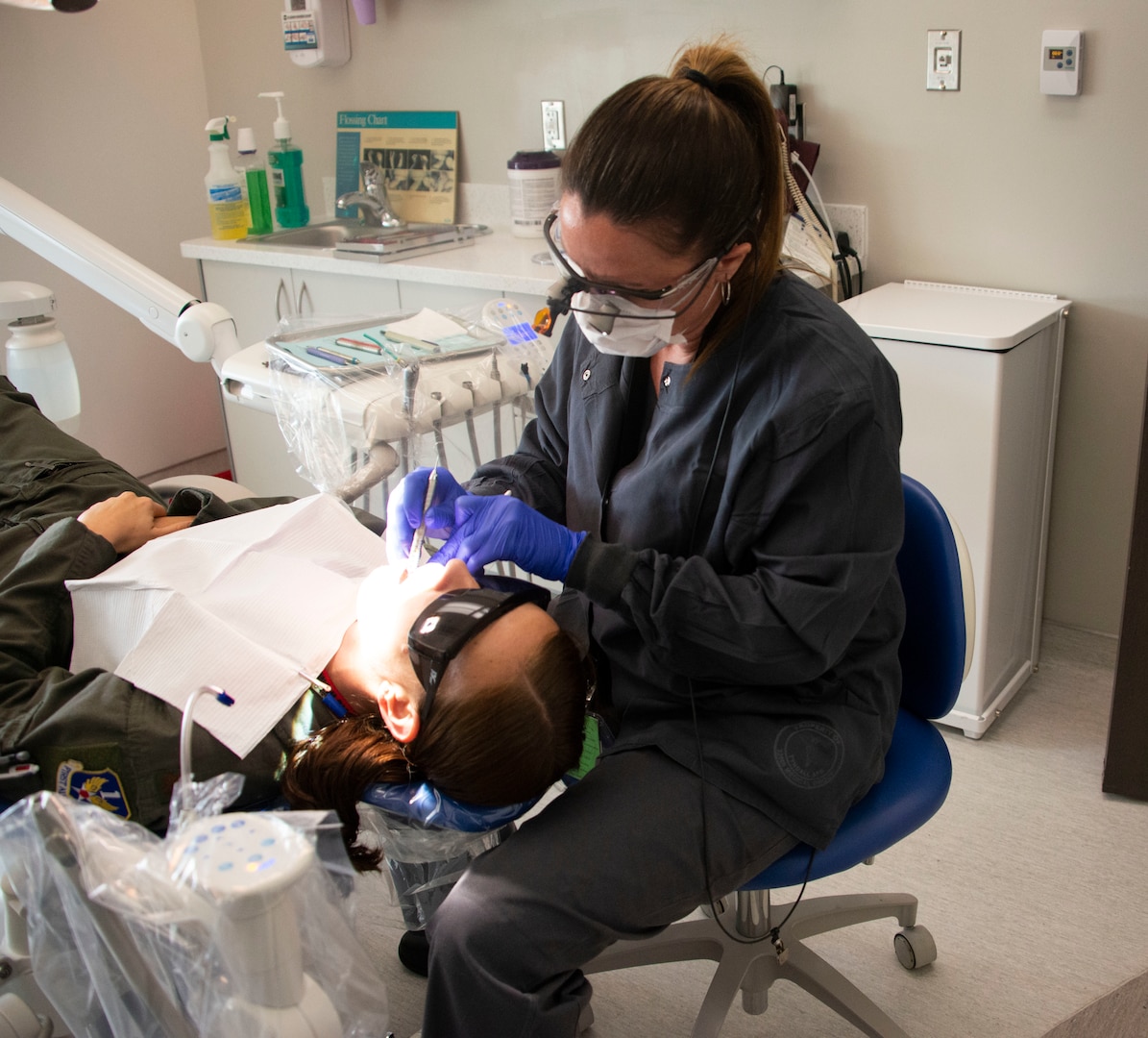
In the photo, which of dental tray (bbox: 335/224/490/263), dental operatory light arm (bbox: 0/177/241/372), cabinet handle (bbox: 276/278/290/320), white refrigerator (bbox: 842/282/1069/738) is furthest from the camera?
cabinet handle (bbox: 276/278/290/320)

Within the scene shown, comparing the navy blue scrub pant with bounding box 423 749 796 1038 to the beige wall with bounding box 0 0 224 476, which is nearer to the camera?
the navy blue scrub pant with bounding box 423 749 796 1038

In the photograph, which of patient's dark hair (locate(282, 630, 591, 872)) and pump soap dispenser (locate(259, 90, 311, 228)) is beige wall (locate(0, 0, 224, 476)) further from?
patient's dark hair (locate(282, 630, 591, 872))

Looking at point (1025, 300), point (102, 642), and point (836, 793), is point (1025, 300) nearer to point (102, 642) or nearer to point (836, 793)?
point (836, 793)

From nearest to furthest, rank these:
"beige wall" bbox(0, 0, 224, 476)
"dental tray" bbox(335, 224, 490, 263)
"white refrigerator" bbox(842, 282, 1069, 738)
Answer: "white refrigerator" bbox(842, 282, 1069, 738), "dental tray" bbox(335, 224, 490, 263), "beige wall" bbox(0, 0, 224, 476)

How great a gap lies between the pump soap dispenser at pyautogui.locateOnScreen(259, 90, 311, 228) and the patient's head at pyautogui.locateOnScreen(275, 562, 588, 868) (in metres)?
2.28

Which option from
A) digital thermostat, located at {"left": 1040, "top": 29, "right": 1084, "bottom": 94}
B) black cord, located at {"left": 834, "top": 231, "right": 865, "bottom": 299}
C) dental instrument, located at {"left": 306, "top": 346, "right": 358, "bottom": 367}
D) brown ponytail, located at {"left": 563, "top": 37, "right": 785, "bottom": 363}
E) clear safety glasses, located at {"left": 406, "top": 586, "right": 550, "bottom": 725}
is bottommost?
clear safety glasses, located at {"left": 406, "top": 586, "right": 550, "bottom": 725}

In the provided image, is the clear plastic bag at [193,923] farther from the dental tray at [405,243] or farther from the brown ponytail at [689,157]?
the dental tray at [405,243]

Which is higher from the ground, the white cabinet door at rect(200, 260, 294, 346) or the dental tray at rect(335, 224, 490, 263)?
the dental tray at rect(335, 224, 490, 263)

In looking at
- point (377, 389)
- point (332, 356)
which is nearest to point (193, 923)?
point (377, 389)

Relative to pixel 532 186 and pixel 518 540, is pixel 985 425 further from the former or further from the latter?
pixel 532 186

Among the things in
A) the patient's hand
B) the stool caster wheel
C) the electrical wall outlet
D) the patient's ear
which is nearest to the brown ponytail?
the patient's ear

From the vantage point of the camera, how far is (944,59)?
224 cm

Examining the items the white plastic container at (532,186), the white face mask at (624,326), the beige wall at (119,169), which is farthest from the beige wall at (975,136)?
the white face mask at (624,326)

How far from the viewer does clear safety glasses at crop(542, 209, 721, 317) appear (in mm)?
1156
